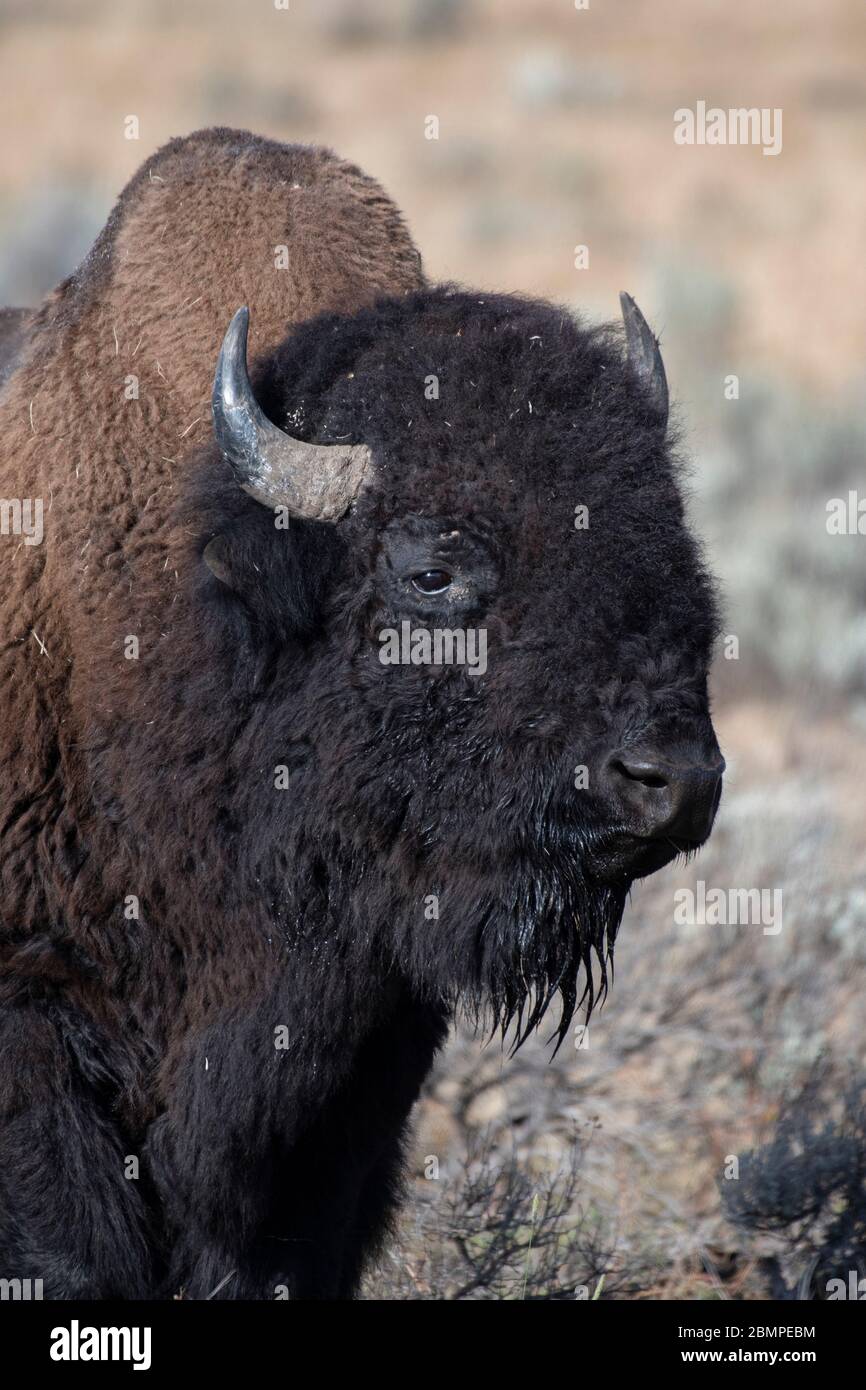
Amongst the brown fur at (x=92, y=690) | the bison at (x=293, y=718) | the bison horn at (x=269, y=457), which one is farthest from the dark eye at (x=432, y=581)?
the brown fur at (x=92, y=690)

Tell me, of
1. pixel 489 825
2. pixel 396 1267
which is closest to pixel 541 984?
pixel 489 825

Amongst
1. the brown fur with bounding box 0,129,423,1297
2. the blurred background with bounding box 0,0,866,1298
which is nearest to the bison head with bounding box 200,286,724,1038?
the brown fur with bounding box 0,129,423,1297

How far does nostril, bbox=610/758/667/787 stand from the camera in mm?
3204

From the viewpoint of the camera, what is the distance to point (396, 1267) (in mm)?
4898

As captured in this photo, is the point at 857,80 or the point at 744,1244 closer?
the point at 744,1244

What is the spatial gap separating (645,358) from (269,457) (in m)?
0.98

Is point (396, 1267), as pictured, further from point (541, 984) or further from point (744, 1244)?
point (541, 984)

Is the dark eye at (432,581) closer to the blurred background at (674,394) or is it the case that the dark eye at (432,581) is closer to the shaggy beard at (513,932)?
the shaggy beard at (513,932)

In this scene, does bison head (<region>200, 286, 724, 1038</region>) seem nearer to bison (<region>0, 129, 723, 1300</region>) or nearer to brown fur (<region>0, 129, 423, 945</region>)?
bison (<region>0, 129, 723, 1300</region>)

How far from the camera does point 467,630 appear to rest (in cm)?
343

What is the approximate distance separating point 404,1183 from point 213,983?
110 centimetres

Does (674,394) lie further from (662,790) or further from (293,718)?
(662,790)

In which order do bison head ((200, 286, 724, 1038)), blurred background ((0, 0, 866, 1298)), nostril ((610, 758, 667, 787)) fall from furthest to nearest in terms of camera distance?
blurred background ((0, 0, 866, 1298)) → bison head ((200, 286, 724, 1038)) → nostril ((610, 758, 667, 787))

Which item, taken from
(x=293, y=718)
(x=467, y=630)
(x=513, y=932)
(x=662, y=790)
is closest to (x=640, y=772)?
(x=662, y=790)
